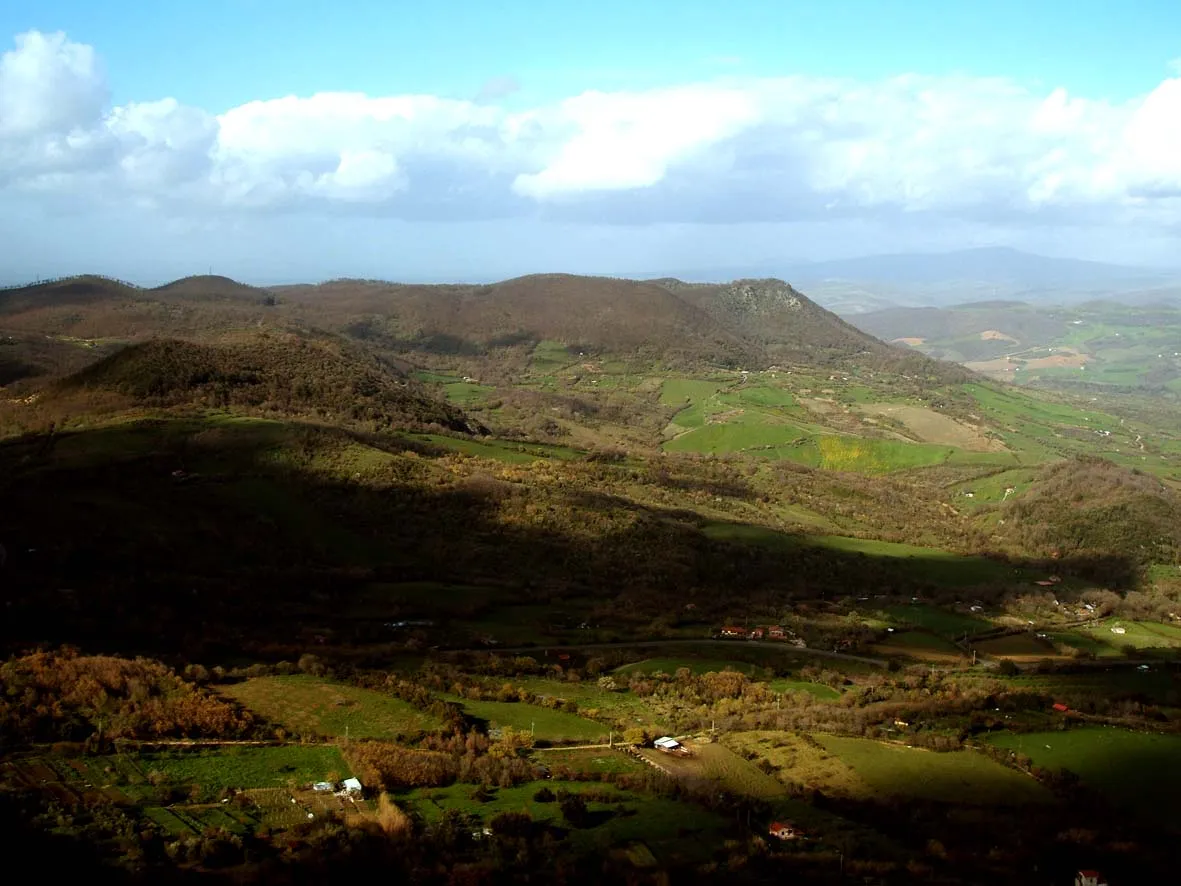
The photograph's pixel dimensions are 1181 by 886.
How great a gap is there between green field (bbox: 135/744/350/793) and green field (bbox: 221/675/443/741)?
2148 millimetres

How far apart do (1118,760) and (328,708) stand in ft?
89.1

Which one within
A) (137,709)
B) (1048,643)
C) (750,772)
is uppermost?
(137,709)

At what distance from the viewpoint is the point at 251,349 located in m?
102

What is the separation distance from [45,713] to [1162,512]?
89648 millimetres

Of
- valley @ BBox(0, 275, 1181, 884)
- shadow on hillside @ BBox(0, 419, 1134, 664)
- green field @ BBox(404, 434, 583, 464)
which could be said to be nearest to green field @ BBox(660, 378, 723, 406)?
valley @ BBox(0, 275, 1181, 884)

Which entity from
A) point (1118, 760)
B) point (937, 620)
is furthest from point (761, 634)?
point (1118, 760)

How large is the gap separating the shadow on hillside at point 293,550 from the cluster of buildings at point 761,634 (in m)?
1.95

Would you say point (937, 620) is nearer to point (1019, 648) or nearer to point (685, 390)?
point (1019, 648)

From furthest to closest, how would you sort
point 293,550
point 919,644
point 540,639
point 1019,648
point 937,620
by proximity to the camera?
point 937,620
point 293,550
point 1019,648
point 919,644
point 540,639

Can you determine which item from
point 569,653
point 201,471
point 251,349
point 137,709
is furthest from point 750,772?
point 251,349

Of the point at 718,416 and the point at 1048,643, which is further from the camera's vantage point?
the point at 718,416

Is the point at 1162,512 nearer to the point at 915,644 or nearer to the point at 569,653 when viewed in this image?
the point at 915,644

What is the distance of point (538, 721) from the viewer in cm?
3378

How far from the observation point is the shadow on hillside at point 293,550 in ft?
137
